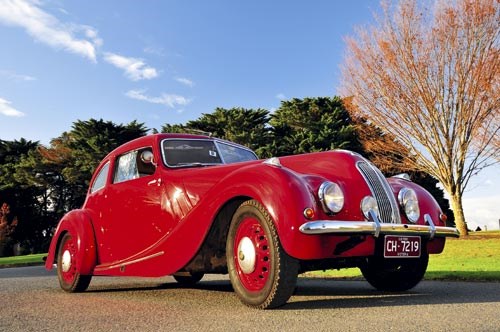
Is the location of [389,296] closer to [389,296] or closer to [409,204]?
[389,296]

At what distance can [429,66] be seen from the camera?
17.3 m

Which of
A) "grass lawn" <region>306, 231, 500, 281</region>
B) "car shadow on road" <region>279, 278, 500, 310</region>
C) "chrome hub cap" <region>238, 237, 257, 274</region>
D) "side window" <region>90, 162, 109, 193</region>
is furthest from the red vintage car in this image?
"grass lawn" <region>306, 231, 500, 281</region>

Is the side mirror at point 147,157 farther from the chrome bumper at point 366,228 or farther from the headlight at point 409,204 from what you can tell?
the headlight at point 409,204

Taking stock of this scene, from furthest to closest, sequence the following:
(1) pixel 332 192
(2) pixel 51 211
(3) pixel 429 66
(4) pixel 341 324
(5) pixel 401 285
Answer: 1. (2) pixel 51 211
2. (3) pixel 429 66
3. (5) pixel 401 285
4. (1) pixel 332 192
5. (4) pixel 341 324

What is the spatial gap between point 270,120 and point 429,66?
2052 cm

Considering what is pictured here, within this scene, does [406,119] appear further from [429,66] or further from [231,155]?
[231,155]

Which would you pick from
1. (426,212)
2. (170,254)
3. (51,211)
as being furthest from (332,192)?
(51,211)

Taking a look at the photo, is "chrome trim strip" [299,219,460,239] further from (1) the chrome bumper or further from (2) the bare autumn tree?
(2) the bare autumn tree

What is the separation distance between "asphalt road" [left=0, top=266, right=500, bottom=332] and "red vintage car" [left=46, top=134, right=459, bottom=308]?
30 centimetres

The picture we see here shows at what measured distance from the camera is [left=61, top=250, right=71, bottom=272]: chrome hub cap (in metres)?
6.31

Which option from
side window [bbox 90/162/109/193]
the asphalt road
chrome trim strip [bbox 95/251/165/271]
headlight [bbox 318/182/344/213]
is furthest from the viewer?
side window [bbox 90/162/109/193]

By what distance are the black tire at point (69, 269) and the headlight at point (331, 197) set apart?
11.7ft

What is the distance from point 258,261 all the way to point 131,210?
2159 millimetres

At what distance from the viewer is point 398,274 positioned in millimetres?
5289
